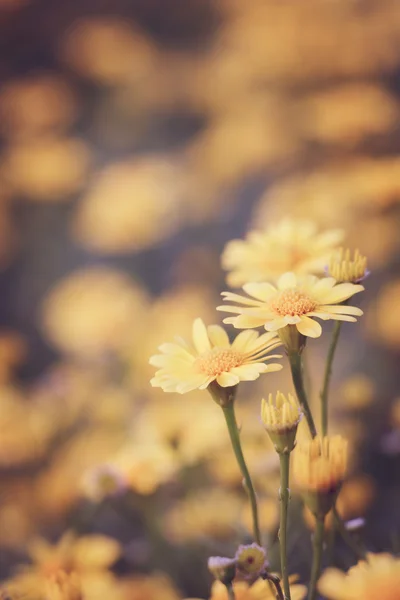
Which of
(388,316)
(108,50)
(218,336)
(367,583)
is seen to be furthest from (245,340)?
(108,50)

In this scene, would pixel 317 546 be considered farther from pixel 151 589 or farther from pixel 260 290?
pixel 151 589

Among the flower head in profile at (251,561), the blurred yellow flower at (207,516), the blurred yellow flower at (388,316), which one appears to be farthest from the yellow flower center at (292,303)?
the blurred yellow flower at (388,316)

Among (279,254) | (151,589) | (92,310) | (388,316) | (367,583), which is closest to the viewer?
(367,583)

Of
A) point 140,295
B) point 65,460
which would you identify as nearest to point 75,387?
point 65,460

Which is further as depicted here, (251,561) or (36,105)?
(36,105)

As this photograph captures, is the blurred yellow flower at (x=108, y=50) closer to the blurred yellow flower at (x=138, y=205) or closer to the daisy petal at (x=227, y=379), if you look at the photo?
the blurred yellow flower at (x=138, y=205)

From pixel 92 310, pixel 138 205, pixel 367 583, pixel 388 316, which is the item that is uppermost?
pixel 138 205
